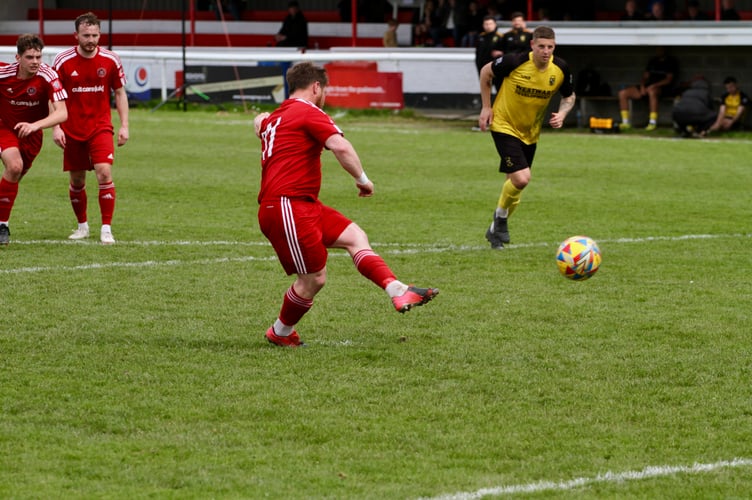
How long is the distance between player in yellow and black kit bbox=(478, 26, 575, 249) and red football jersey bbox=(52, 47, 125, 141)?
142 inches

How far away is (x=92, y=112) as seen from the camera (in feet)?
38.2

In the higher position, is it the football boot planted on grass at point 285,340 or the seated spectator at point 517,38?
the seated spectator at point 517,38

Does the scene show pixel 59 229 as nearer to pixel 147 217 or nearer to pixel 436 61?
pixel 147 217

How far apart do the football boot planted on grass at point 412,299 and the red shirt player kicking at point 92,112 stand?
16.8ft

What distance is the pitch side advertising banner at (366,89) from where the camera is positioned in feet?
91.1

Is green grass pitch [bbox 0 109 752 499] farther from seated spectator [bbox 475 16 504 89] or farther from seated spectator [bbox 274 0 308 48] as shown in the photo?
seated spectator [bbox 274 0 308 48]

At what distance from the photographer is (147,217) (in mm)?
13461

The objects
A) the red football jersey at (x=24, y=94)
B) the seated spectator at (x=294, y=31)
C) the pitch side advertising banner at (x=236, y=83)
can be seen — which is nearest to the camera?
the red football jersey at (x=24, y=94)

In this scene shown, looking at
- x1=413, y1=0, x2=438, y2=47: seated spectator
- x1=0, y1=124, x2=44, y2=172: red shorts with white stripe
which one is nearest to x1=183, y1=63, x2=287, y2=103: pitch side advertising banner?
x1=413, y1=0, x2=438, y2=47: seated spectator

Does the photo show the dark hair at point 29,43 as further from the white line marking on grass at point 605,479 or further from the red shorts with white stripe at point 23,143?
the white line marking on grass at point 605,479

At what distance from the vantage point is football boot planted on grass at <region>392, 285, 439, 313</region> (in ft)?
23.4

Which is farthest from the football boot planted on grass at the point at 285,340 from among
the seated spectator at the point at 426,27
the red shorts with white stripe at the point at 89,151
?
the seated spectator at the point at 426,27

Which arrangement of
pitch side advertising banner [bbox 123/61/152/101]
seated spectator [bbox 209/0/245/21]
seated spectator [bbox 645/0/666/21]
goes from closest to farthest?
seated spectator [bbox 645/0/666/21]
pitch side advertising banner [bbox 123/61/152/101]
seated spectator [bbox 209/0/245/21]

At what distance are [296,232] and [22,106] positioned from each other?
208 inches
